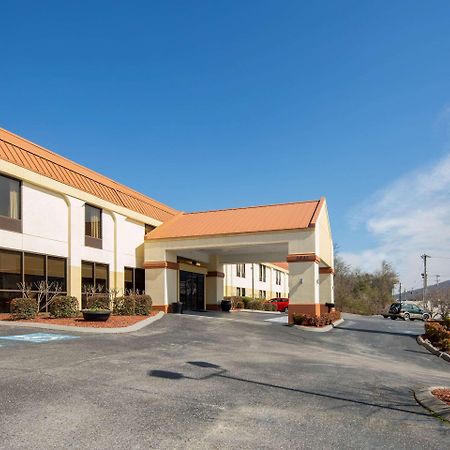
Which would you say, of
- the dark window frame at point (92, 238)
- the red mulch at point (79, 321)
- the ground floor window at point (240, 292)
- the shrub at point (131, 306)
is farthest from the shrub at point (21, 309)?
the ground floor window at point (240, 292)

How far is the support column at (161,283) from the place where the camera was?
2755cm

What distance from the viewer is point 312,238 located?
24297 millimetres

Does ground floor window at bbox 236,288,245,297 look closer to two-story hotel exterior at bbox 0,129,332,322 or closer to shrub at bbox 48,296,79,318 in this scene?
two-story hotel exterior at bbox 0,129,332,322

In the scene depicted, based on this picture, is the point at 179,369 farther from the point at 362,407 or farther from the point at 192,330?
the point at 192,330

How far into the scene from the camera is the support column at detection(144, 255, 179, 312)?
27.5 m

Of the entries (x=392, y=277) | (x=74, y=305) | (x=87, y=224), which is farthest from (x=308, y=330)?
(x=392, y=277)

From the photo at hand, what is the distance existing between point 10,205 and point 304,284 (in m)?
14.7

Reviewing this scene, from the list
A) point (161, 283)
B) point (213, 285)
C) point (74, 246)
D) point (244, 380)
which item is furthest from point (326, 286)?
point (244, 380)

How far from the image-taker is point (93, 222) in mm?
25953

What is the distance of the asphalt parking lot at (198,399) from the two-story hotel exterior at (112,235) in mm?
8775

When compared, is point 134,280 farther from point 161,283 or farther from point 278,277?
point 278,277

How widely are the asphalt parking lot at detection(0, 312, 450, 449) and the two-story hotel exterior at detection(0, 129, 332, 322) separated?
878 cm

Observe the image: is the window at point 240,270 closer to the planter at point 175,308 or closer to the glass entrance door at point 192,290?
the glass entrance door at point 192,290

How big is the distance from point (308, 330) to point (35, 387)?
17066 mm
